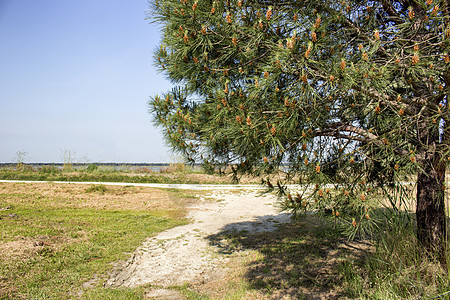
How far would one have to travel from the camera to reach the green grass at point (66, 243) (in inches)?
141

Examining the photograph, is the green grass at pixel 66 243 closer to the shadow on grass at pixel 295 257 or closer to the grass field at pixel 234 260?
the grass field at pixel 234 260

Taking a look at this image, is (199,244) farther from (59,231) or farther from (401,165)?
(401,165)

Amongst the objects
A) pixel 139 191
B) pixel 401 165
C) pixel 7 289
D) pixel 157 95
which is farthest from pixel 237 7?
pixel 139 191

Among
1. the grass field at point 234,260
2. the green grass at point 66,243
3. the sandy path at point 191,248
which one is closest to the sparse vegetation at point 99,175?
the sandy path at point 191,248

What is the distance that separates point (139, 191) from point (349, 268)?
30.1 ft

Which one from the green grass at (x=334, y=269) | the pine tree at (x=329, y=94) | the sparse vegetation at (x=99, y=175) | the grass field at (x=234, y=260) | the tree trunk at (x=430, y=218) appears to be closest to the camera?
the pine tree at (x=329, y=94)

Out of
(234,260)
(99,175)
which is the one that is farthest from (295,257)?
(99,175)

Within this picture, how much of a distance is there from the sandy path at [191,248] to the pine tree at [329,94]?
1.10 meters

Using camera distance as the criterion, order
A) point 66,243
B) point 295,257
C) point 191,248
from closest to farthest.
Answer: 1. point 295,257
2. point 66,243
3. point 191,248

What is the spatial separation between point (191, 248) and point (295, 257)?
6.41ft

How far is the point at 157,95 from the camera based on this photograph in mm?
4562

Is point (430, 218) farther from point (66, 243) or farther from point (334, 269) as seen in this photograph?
point (66, 243)

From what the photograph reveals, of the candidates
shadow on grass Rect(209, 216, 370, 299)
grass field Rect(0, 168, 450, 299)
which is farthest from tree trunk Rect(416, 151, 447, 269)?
shadow on grass Rect(209, 216, 370, 299)

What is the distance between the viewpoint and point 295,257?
483 centimetres
